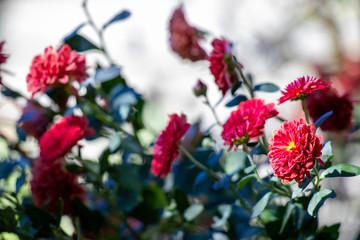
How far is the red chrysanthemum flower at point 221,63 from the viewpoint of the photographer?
0.59m

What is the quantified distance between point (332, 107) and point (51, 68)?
0.39 metres

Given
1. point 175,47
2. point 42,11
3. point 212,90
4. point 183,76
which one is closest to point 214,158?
point 175,47

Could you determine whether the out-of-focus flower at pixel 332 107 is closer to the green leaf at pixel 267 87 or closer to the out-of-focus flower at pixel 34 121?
the green leaf at pixel 267 87

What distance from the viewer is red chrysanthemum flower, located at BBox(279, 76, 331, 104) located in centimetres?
49

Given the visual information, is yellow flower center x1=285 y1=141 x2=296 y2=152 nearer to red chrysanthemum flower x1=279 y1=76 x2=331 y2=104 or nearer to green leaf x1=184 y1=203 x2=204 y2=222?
red chrysanthemum flower x1=279 y1=76 x2=331 y2=104

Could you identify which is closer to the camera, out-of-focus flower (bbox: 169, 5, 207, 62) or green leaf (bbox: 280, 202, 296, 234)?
green leaf (bbox: 280, 202, 296, 234)

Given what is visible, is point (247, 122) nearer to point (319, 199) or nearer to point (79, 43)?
point (319, 199)

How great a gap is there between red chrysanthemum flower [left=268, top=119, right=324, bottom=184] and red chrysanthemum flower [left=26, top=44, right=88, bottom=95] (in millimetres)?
324

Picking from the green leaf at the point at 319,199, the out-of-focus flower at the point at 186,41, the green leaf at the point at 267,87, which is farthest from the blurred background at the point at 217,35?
the green leaf at the point at 319,199

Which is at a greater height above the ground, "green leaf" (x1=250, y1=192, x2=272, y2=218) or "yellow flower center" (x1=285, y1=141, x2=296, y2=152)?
"yellow flower center" (x1=285, y1=141, x2=296, y2=152)

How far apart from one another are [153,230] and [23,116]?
0.28 meters

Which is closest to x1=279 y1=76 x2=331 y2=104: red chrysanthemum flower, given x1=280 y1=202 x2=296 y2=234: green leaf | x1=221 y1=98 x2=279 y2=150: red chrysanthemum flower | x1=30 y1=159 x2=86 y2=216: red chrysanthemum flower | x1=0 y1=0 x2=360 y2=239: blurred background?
x1=221 y1=98 x2=279 y2=150: red chrysanthemum flower

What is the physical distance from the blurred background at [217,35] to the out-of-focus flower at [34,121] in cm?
88

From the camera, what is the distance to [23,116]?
75 cm
